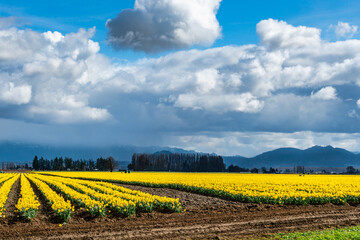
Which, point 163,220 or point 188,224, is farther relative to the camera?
point 163,220

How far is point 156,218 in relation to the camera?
22922 mm

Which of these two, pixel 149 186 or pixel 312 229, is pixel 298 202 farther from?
pixel 149 186

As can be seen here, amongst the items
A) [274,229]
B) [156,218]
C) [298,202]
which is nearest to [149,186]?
[298,202]

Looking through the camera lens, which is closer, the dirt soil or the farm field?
the dirt soil

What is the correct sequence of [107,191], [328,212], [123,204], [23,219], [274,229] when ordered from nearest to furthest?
1. [274,229]
2. [23,219]
3. [123,204]
4. [328,212]
5. [107,191]

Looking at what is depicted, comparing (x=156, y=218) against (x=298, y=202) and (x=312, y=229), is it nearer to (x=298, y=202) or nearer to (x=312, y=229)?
(x=312, y=229)

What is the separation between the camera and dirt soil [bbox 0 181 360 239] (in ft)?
59.2

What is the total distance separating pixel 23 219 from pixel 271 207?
57.1 feet

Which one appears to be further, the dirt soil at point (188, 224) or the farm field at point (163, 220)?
the farm field at point (163, 220)

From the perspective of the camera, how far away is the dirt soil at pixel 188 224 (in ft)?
59.2

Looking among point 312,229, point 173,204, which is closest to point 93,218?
point 173,204

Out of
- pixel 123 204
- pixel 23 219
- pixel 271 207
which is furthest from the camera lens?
pixel 271 207

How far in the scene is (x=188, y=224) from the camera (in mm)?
20578

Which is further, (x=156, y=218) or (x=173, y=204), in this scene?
(x=173, y=204)
